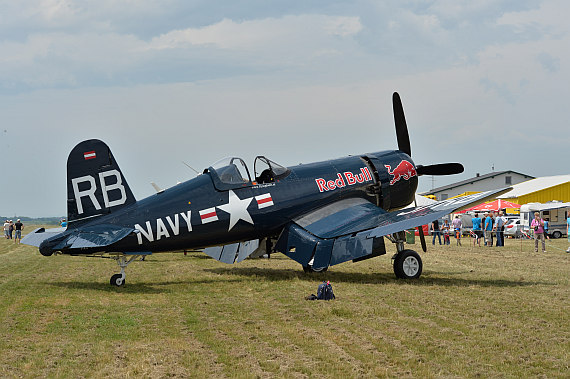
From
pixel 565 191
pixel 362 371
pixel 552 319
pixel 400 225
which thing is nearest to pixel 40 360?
pixel 362 371

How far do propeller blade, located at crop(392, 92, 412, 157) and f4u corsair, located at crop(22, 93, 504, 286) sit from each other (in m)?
1.48

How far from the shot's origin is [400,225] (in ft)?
36.1

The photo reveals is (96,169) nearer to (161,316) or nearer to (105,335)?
(161,316)

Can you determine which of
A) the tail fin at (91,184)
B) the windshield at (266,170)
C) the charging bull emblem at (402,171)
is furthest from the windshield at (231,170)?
the charging bull emblem at (402,171)

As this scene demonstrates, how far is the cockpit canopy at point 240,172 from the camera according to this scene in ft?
37.8

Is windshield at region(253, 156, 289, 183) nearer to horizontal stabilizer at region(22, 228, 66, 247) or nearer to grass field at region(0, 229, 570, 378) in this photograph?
grass field at region(0, 229, 570, 378)

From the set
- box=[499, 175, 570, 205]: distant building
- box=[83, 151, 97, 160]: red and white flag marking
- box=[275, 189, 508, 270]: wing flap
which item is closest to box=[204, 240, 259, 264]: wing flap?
box=[275, 189, 508, 270]: wing flap

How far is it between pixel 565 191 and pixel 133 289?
48608 millimetres

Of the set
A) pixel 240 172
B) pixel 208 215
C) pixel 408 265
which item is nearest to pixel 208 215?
pixel 208 215

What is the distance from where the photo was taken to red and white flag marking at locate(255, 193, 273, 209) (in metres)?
11.8

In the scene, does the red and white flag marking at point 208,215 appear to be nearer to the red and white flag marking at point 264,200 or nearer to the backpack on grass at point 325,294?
the red and white flag marking at point 264,200

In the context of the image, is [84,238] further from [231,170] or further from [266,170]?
[266,170]

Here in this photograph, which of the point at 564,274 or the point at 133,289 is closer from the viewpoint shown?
the point at 133,289

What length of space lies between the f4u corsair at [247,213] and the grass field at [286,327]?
0.73 metres
